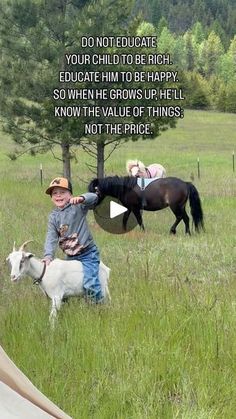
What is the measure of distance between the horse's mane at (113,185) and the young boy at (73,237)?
133 inches

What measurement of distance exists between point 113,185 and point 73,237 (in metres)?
4.30

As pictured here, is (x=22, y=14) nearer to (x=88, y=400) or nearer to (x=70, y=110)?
(x=70, y=110)

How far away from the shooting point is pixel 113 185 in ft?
26.6

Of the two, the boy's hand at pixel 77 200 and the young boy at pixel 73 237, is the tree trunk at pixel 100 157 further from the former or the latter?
the boy's hand at pixel 77 200


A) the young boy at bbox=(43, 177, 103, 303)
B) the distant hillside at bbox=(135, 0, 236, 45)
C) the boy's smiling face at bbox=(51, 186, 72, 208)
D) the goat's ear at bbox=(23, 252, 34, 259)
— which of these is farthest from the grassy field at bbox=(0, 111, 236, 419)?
the distant hillside at bbox=(135, 0, 236, 45)

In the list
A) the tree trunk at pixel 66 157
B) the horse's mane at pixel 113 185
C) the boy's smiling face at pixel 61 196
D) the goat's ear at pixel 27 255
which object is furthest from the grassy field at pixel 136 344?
the tree trunk at pixel 66 157

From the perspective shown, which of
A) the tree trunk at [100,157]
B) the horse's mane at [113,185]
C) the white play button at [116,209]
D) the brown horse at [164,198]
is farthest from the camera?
the tree trunk at [100,157]

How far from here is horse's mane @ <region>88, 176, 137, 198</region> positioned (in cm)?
754

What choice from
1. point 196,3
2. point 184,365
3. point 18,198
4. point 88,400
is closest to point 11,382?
point 88,400

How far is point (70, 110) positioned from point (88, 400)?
9486 millimetres

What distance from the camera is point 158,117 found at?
41.1 ft

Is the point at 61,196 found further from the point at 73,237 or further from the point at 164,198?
the point at 164,198

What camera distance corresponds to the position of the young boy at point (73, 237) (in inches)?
149

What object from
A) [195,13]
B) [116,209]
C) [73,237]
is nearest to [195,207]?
[116,209]
